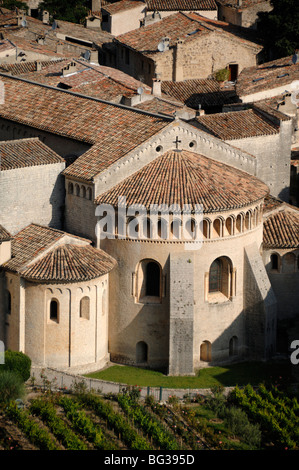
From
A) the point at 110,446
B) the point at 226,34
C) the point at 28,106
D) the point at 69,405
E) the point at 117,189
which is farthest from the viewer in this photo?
the point at 226,34

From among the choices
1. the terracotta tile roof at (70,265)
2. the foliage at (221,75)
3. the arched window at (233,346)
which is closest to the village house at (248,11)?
the foliage at (221,75)

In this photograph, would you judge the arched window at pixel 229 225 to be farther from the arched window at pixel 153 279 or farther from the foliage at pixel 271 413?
the foliage at pixel 271 413

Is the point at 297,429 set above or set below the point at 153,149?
below

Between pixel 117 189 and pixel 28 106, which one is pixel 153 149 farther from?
pixel 28 106

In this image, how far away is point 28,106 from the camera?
248 ft

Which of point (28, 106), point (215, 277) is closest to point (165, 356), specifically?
point (215, 277)

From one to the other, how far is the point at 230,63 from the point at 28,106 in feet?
106

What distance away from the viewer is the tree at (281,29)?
10675cm

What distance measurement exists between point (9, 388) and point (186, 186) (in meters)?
13.8

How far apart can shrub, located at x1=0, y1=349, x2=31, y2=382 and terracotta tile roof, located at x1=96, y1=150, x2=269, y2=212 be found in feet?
29.4

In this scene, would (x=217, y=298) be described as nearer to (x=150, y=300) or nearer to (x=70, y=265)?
(x=150, y=300)

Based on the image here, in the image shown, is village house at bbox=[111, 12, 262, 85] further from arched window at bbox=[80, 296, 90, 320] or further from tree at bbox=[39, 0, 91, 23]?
arched window at bbox=[80, 296, 90, 320]

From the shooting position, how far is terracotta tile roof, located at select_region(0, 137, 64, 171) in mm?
66438

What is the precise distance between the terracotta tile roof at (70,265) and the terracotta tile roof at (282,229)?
30.9 ft
